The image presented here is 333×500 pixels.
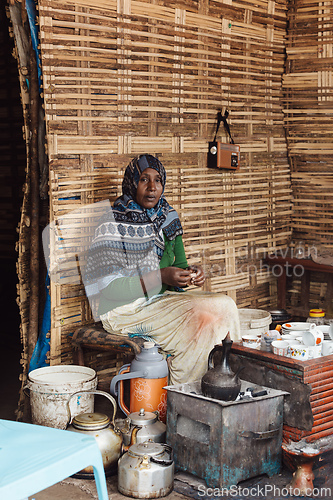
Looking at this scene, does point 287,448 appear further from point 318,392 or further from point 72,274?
point 72,274

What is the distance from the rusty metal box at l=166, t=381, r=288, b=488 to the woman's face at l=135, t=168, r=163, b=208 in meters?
1.34

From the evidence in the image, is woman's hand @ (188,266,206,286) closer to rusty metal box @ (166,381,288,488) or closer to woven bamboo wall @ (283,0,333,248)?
rusty metal box @ (166,381,288,488)

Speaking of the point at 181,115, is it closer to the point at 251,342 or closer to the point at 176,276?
the point at 176,276

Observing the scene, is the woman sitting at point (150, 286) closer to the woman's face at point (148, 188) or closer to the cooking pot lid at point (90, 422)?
the woman's face at point (148, 188)

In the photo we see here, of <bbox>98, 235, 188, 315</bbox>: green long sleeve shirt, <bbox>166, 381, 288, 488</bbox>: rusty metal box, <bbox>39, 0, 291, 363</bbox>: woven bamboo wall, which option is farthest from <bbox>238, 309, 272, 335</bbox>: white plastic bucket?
<bbox>166, 381, 288, 488</bbox>: rusty metal box

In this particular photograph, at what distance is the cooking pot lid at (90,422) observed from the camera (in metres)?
3.18

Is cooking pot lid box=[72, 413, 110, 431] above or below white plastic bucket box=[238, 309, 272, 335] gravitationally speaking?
below

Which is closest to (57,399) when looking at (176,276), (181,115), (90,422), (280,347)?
(90,422)

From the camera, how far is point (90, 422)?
10.5 ft

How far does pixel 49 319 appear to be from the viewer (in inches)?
163

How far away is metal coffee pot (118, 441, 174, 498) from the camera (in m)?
3.01

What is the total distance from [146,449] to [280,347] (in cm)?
91

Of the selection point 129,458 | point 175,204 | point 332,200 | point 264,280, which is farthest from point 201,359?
point 332,200

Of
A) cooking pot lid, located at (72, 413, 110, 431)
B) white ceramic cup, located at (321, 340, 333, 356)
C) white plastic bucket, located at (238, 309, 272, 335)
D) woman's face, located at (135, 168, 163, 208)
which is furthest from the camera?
white plastic bucket, located at (238, 309, 272, 335)
